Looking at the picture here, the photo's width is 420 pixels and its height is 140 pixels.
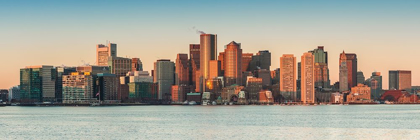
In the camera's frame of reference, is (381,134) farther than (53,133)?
No

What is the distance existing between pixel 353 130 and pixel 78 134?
38933 mm

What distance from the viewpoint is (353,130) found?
102438 mm

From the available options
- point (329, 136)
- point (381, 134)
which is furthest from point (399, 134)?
point (329, 136)

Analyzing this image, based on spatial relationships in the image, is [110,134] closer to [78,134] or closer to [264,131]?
[78,134]

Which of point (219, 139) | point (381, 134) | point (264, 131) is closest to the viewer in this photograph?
point (219, 139)

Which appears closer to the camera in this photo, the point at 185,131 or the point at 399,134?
the point at 399,134

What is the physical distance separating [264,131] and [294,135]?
9.49 metres

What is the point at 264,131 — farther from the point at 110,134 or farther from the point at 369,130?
the point at 110,134

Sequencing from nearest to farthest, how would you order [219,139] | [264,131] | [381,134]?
[219,139] → [381,134] → [264,131]

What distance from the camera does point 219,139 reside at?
86625 mm

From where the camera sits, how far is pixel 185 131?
102 meters

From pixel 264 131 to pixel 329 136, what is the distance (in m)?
13.2

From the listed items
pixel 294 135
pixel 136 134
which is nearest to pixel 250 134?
pixel 294 135

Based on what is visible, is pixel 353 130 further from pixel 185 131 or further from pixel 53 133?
pixel 53 133
